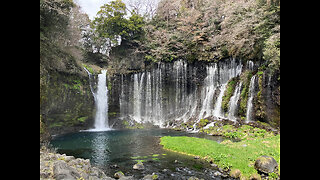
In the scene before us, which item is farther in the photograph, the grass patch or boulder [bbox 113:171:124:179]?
the grass patch

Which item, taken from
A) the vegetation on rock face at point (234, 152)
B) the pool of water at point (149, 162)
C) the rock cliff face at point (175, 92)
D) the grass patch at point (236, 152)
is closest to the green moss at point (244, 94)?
the rock cliff face at point (175, 92)

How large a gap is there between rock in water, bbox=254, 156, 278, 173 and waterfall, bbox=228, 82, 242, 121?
12.4 m

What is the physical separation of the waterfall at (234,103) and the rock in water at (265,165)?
1239cm

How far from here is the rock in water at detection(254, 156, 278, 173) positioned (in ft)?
23.0

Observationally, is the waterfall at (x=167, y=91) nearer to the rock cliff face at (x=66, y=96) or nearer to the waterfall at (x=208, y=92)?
the waterfall at (x=208, y=92)

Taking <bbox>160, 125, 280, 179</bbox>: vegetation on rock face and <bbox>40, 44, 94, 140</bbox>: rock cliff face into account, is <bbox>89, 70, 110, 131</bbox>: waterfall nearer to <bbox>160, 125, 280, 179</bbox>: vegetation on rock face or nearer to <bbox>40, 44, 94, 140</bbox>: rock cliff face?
<bbox>40, 44, 94, 140</bbox>: rock cliff face

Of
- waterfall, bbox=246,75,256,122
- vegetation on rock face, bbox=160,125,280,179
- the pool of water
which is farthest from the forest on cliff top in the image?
the pool of water

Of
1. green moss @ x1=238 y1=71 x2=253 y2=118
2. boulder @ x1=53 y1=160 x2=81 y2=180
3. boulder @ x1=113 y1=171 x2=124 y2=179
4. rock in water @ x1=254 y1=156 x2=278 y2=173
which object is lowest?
boulder @ x1=113 y1=171 x2=124 y2=179

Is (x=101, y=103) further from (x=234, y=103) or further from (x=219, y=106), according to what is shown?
(x=234, y=103)

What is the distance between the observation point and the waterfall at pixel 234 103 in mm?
19734

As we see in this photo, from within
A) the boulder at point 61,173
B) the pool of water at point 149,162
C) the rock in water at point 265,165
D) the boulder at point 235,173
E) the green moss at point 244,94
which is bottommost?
the pool of water at point 149,162

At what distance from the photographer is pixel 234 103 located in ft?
65.7
